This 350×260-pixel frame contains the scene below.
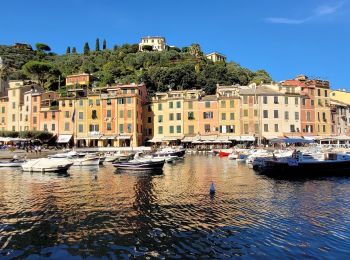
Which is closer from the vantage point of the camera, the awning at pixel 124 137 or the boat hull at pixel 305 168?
the boat hull at pixel 305 168

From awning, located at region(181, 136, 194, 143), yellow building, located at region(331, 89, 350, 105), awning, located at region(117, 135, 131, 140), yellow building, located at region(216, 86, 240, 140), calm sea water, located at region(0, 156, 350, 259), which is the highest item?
yellow building, located at region(331, 89, 350, 105)

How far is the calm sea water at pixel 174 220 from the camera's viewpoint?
521 inches

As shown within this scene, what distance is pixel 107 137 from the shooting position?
75.3 meters

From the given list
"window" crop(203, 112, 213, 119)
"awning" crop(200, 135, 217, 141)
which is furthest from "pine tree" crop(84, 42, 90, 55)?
"awning" crop(200, 135, 217, 141)

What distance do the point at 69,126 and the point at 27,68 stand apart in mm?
44254

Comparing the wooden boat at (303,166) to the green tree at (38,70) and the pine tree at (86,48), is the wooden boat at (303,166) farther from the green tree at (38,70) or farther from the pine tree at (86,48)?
the pine tree at (86,48)

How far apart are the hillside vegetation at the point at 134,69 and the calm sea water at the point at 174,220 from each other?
83811mm

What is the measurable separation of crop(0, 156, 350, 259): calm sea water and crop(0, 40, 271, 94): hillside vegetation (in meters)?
83.8

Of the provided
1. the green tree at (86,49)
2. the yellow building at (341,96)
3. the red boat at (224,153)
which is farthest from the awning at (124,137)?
the green tree at (86,49)

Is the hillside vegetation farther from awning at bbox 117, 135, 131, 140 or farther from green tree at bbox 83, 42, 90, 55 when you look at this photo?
awning at bbox 117, 135, 131, 140

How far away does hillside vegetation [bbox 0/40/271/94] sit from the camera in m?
112

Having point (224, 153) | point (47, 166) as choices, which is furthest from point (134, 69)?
point (47, 166)

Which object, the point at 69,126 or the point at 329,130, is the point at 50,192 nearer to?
the point at 69,126

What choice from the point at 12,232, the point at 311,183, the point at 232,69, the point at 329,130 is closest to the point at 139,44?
the point at 232,69
